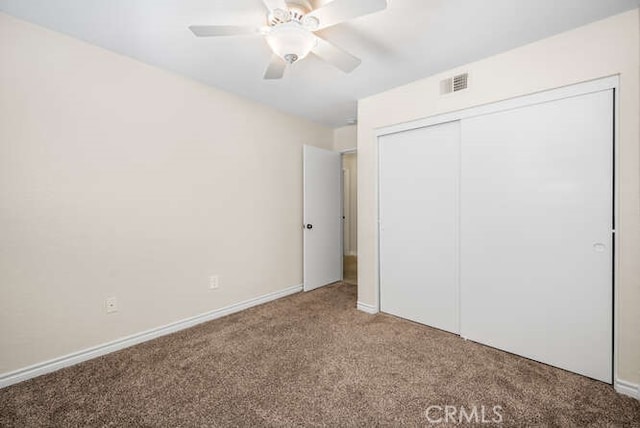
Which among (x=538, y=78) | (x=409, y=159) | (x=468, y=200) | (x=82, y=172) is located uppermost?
(x=538, y=78)

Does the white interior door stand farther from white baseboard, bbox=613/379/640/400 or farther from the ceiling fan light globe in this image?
white baseboard, bbox=613/379/640/400

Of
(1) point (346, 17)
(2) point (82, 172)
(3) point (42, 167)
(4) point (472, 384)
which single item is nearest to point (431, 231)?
(4) point (472, 384)

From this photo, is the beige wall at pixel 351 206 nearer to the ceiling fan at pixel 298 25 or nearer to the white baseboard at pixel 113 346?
the white baseboard at pixel 113 346

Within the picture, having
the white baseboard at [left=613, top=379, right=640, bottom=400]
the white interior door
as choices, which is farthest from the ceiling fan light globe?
the white baseboard at [left=613, top=379, right=640, bottom=400]

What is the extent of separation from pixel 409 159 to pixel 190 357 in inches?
99.7

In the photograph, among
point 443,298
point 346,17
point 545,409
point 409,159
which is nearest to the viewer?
point 346,17

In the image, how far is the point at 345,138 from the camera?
409 centimetres

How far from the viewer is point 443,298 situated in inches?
98.6

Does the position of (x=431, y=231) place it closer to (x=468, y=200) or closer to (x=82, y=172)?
(x=468, y=200)

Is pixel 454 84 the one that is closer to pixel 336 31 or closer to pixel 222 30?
pixel 336 31

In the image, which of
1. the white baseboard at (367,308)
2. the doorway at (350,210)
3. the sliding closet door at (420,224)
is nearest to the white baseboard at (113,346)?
the white baseboard at (367,308)

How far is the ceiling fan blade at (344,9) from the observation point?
130cm

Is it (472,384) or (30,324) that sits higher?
(30,324)

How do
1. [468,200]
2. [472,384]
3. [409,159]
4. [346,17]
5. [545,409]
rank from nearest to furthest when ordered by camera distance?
[346,17], [545,409], [472,384], [468,200], [409,159]
